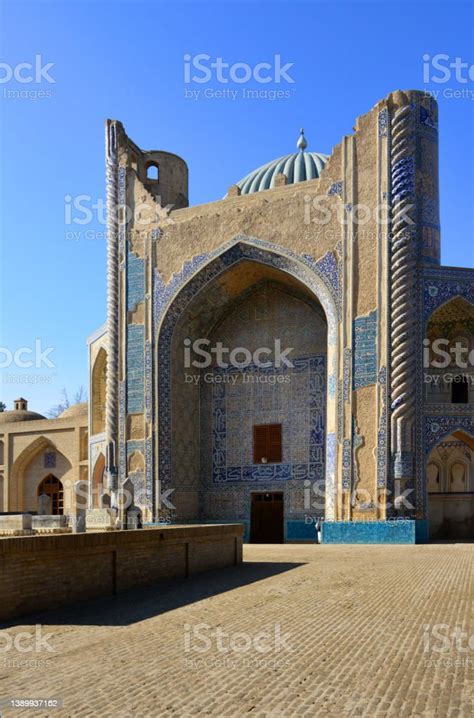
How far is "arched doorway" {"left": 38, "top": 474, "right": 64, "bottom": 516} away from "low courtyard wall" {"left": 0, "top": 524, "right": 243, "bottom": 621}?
15.9 m

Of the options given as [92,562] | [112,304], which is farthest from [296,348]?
[92,562]

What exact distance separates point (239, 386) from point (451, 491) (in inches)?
259

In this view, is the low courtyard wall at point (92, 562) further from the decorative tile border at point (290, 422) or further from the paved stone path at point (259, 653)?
the decorative tile border at point (290, 422)

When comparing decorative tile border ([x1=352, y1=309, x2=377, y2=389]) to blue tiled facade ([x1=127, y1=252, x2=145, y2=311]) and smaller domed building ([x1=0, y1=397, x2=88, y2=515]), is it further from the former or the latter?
smaller domed building ([x1=0, y1=397, x2=88, y2=515])

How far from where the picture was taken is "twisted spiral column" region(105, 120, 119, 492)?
18672 millimetres

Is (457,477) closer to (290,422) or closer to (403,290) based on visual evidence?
(290,422)

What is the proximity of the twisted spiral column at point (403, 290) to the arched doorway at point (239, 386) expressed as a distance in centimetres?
213

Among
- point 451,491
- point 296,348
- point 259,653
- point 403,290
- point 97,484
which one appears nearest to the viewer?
point 259,653

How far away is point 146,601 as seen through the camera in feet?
25.3

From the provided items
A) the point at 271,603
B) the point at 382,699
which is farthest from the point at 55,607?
the point at 382,699

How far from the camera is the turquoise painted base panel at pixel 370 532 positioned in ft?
49.0

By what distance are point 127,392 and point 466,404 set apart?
8.01m

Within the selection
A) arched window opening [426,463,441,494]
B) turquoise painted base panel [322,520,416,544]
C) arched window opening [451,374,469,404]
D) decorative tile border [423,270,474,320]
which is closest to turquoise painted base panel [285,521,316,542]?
turquoise painted base panel [322,520,416,544]

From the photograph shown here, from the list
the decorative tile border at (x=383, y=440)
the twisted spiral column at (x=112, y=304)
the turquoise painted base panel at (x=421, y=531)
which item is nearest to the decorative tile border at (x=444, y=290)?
the decorative tile border at (x=383, y=440)
